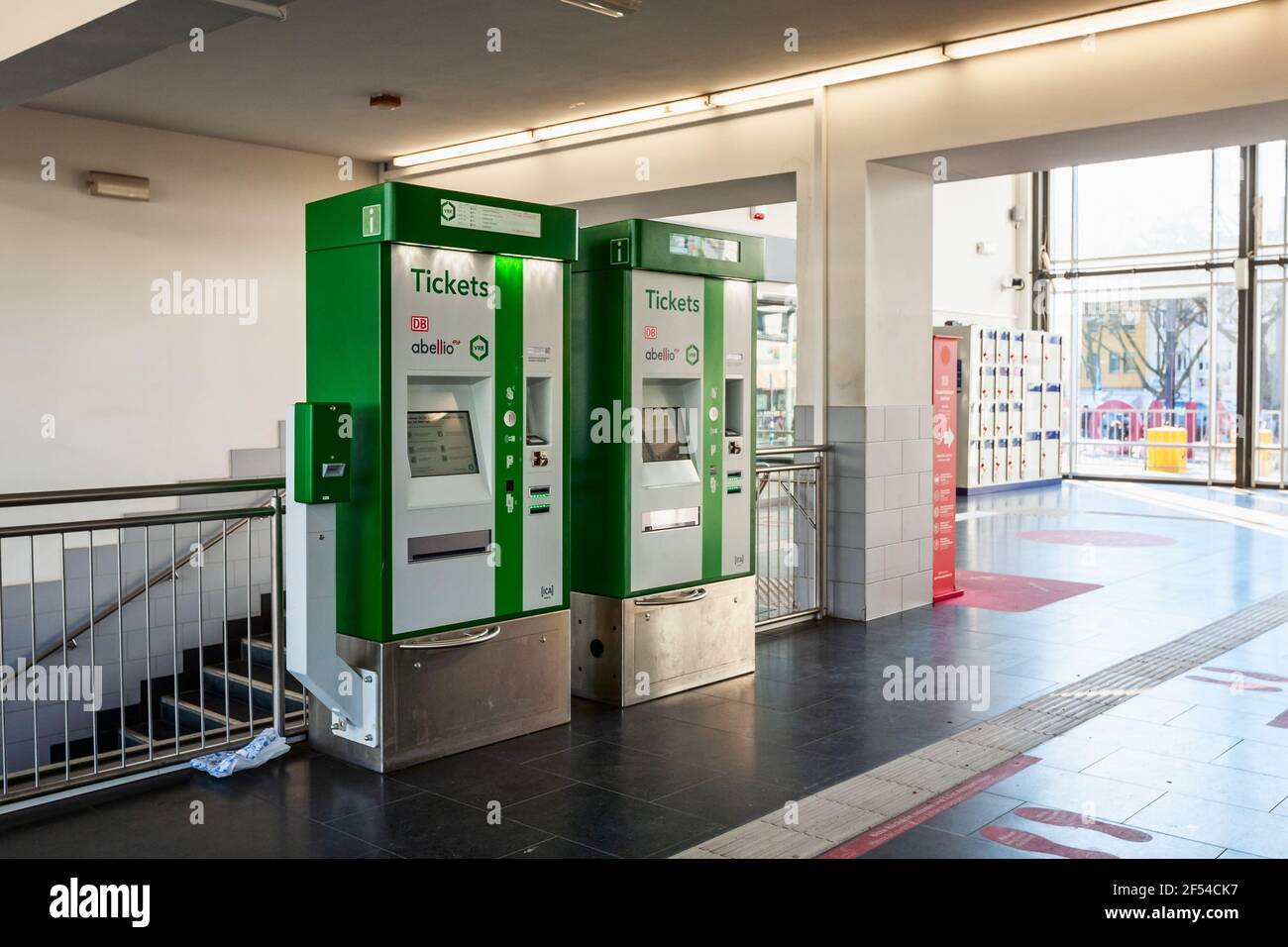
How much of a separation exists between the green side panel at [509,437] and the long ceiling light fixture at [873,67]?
3.18m

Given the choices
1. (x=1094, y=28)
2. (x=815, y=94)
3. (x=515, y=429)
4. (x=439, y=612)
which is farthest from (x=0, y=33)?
(x=1094, y=28)

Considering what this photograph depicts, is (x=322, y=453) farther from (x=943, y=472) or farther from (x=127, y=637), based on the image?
(x=943, y=472)

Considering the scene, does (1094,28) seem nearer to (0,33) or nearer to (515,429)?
(515,429)

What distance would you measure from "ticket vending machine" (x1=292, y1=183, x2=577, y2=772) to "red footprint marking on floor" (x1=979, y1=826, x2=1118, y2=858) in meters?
2.16

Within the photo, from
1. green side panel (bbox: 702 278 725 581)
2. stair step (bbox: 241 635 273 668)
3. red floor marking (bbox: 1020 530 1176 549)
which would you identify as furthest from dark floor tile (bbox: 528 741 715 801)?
red floor marking (bbox: 1020 530 1176 549)

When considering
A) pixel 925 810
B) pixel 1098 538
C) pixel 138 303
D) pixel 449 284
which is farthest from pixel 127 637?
pixel 1098 538

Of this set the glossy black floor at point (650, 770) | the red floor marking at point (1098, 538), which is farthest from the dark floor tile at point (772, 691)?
the red floor marking at point (1098, 538)

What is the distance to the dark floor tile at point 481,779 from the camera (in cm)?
434

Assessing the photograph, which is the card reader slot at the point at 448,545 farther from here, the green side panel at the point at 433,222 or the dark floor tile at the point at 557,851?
the dark floor tile at the point at 557,851

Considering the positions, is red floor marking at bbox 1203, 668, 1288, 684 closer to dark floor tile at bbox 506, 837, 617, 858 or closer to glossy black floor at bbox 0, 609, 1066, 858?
glossy black floor at bbox 0, 609, 1066, 858

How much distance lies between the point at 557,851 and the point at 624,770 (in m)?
0.89

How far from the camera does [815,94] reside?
7.33 m

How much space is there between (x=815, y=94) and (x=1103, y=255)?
13.1 m

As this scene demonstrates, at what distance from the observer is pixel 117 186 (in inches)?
319
